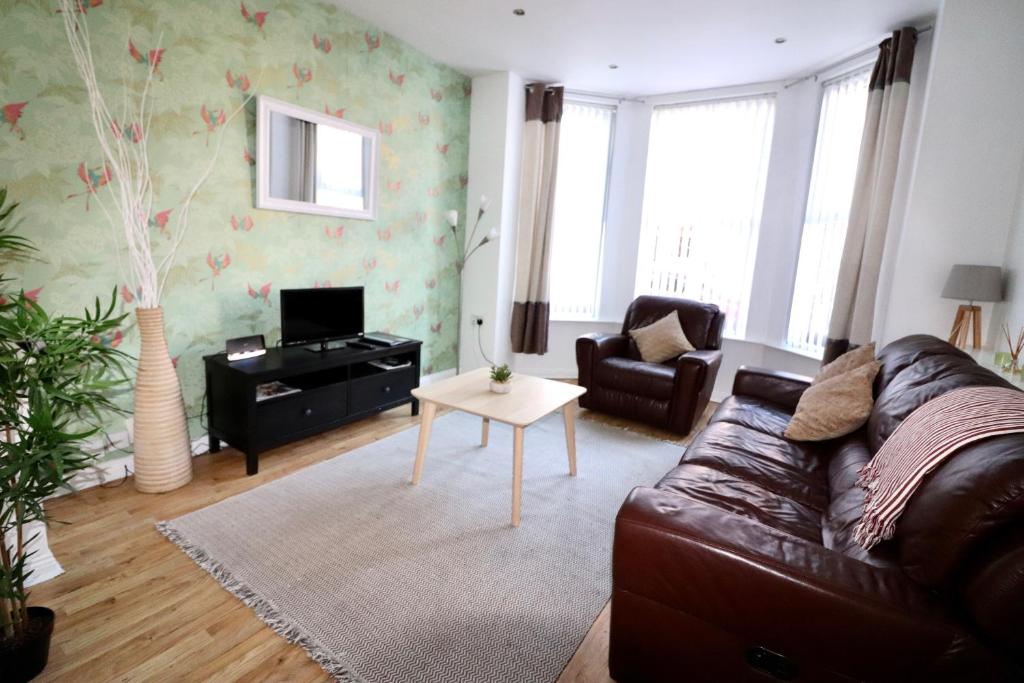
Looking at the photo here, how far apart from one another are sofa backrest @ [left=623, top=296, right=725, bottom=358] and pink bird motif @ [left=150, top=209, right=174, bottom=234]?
318cm

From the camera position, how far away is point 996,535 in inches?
38.8

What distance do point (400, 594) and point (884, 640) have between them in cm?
143

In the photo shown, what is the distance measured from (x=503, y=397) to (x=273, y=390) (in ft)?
4.33

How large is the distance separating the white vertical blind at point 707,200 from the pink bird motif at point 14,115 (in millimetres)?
4183

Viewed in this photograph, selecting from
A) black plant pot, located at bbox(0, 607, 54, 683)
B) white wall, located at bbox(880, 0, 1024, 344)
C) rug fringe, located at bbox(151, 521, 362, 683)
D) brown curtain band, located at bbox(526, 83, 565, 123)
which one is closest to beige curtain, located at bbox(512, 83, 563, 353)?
brown curtain band, located at bbox(526, 83, 565, 123)

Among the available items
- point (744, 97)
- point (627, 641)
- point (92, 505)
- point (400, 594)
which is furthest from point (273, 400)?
→ point (744, 97)

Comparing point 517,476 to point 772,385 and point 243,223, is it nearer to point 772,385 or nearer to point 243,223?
point 772,385

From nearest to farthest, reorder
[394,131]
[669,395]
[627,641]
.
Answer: [627,641] < [669,395] < [394,131]

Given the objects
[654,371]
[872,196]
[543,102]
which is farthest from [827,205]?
[543,102]

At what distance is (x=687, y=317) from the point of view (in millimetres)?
3961

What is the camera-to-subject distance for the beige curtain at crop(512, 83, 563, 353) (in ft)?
14.1

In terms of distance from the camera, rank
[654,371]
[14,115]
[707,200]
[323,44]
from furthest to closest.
Result: [707,200] < [654,371] < [323,44] < [14,115]

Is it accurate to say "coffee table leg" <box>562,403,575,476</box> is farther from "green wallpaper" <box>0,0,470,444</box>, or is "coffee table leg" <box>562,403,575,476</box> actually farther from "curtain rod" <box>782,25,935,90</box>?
"curtain rod" <box>782,25,935,90</box>

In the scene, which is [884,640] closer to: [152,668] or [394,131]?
[152,668]
